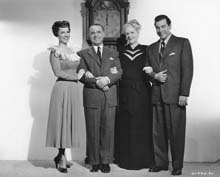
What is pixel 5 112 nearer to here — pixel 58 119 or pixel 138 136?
pixel 58 119

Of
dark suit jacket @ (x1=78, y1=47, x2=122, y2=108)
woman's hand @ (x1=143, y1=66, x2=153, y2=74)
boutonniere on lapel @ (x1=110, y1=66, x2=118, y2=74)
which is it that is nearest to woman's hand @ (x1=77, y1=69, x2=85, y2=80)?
dark suit jacket @ (x1=78, y1=47, x2=122, y2=108)

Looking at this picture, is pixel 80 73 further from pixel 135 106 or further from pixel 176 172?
pixel 176 172

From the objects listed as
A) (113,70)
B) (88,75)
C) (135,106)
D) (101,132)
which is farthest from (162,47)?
(101,132)

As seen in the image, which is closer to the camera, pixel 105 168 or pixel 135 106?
pixel 105 168

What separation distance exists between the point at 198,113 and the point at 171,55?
1.19 metres

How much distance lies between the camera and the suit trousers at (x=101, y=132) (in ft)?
15.2

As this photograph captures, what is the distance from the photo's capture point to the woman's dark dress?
15.6 ft

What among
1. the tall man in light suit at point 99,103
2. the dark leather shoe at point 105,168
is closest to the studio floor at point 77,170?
the dark leather shoe at point 105,168

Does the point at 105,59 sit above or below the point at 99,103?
above

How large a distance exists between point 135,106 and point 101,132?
0.45 metres

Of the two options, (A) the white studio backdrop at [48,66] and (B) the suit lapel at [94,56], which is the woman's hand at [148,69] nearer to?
(B) the suit lapel at [94,56]

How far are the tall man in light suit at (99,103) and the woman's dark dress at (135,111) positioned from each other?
0.47 ft

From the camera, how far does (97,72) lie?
4.66 m

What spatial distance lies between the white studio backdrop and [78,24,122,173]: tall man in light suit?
791 mm
